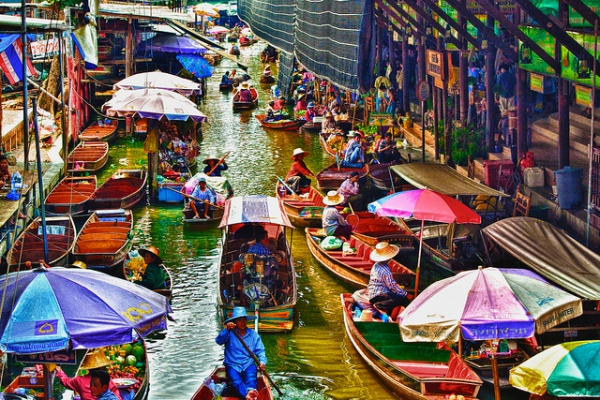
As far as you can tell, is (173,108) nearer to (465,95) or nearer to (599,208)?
(465,95)

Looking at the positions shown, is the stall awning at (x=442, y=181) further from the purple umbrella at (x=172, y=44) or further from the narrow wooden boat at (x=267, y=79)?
the narrow wooden boat at (x=267, y=79)

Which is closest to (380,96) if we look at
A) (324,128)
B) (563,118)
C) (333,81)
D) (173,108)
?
(324,128)

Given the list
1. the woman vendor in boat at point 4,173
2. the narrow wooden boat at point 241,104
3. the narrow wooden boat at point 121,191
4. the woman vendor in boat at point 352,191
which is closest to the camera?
the woman vendor in boat at point 4,173

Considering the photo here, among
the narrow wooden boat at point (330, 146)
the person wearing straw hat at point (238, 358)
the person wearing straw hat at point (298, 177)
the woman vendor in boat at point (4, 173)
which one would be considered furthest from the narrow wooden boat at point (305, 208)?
the person wearing straw hat at point (238, 358)

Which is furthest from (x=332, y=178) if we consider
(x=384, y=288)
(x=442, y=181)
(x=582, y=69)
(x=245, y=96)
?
(x=245, y=96)

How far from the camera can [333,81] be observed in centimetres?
2398

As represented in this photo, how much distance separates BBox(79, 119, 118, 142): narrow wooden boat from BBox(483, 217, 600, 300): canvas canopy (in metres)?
15.8

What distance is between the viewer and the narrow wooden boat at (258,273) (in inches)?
532

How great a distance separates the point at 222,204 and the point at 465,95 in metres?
6.32

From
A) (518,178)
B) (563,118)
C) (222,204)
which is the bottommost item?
(222,204)

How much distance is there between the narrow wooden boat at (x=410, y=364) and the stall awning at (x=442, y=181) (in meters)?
3.28

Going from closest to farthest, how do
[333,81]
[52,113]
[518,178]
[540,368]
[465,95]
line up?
[540,368]
[518,178]
[465,95]
[333,81]
[52,113]

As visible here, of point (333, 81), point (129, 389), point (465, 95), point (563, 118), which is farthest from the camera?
point (333, 81)

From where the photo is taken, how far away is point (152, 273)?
14453mm
